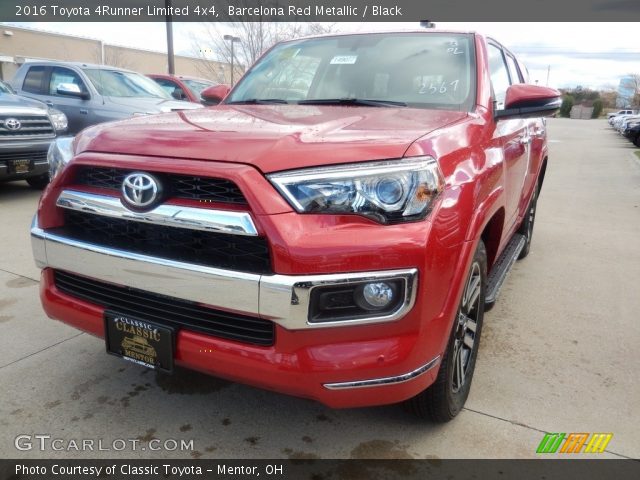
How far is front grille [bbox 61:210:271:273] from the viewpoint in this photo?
178cm

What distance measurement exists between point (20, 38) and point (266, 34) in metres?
26.7

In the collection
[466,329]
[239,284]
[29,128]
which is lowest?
[466,329]

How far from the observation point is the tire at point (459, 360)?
2115 millimetres

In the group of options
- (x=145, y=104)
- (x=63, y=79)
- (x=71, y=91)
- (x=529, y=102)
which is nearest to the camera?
(x=529, y=102)

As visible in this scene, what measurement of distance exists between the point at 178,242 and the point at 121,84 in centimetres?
765

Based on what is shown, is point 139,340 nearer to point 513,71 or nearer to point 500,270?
point 500,270

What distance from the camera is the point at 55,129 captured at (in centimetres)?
→ 710

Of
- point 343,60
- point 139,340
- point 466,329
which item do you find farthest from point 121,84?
point 466,329

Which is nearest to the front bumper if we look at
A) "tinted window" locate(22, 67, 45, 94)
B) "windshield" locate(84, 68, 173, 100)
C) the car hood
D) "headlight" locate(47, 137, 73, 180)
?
the car hood

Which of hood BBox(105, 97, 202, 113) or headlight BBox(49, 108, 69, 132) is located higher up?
hood BBox(105, 97, 202, 113)

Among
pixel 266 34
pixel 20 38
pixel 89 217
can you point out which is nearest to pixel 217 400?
pixel 89 217

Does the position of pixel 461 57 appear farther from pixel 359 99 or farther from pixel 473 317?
pixel 473 317

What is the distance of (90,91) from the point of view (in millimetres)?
8070

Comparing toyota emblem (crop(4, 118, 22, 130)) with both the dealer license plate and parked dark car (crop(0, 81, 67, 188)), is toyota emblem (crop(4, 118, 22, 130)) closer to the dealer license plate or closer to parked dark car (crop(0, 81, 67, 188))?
parked dark car (crop(0, 81, 67, 188))
